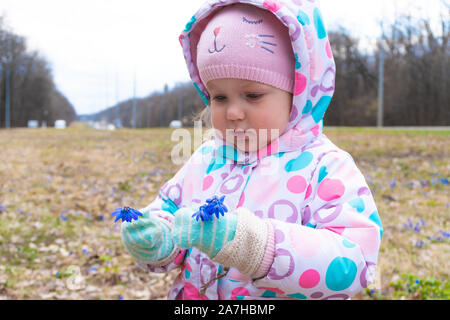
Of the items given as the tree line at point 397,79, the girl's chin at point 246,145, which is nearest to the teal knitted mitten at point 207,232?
the girl's chin at point 246,145

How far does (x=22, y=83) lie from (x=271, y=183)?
4967 centimetres

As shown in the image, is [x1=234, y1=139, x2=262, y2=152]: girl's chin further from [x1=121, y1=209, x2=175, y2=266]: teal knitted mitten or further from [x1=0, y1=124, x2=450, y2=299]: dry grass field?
[x1=0, y1=124, x2=450, y2=299]: dry grass field

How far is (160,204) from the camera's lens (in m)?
1.78

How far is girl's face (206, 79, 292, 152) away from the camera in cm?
153

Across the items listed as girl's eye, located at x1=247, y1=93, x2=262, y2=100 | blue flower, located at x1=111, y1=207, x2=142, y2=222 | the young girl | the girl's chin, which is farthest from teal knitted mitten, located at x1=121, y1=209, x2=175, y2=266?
girl's eye, located at x1=247, y1=93, x2=262, y2=100

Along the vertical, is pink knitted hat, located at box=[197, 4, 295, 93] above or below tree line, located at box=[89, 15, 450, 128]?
below

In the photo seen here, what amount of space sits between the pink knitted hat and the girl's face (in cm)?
3

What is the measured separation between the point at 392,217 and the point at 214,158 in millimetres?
4398

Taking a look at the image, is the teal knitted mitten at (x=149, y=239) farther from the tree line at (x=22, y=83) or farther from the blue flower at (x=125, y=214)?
the tree line at (x=22, y=83)

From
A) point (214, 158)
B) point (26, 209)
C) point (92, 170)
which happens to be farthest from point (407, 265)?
point (92, 170)

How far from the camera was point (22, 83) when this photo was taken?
44.8m

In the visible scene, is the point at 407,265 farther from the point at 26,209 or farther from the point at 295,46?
the point at 26,209

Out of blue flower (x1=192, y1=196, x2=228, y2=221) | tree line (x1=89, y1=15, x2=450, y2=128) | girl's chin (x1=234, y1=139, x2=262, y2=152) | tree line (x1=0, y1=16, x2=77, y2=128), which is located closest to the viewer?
blue flower (x1=192, y1=196, x2=228, y2=221)

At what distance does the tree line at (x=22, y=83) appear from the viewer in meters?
34.0
